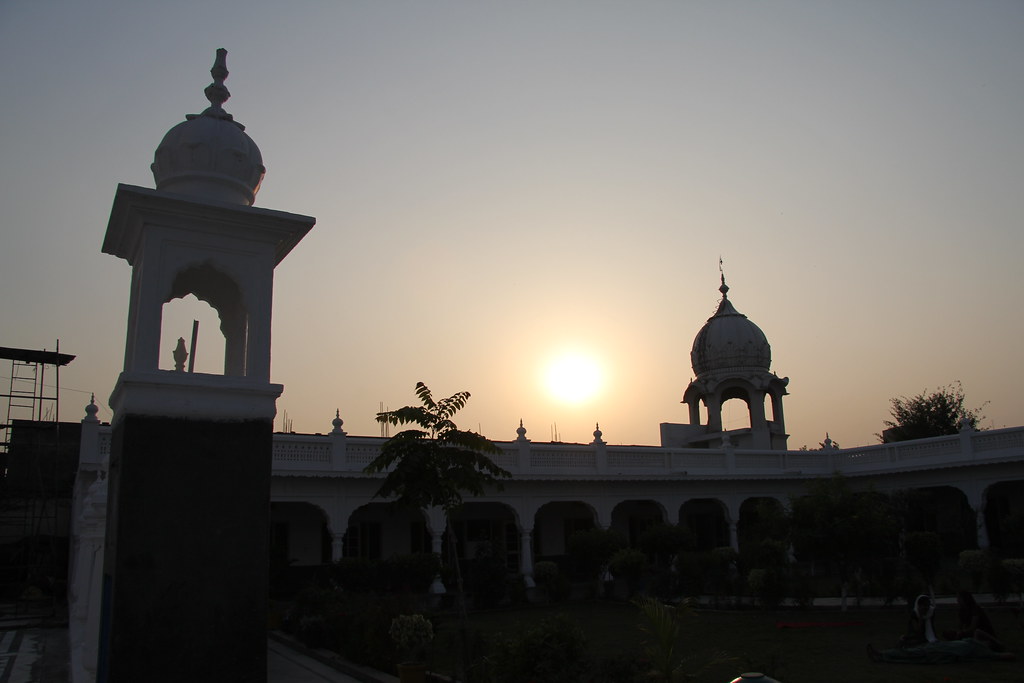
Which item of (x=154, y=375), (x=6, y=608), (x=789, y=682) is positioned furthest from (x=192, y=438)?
(x=6, y=608)

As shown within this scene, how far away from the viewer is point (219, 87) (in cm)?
786

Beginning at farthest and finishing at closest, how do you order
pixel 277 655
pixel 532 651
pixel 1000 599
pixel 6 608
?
pixel 6 608 → pixel 1000 599 → pixel 277 655 → pixel 532 651

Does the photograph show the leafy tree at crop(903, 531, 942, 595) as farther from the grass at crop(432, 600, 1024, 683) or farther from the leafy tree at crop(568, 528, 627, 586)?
the leafy tree at crop(568, 528, 627, 586)

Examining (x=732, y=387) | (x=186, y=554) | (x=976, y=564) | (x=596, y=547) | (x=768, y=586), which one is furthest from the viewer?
(x=732, y=387)

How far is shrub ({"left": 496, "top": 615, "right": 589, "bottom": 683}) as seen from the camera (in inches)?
323

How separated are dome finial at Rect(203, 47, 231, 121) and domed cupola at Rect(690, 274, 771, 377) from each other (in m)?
31.0

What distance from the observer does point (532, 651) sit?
8344 mm

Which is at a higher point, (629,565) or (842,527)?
(842,527)

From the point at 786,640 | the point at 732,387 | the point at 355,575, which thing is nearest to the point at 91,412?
the point at 355,575

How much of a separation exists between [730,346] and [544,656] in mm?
29815

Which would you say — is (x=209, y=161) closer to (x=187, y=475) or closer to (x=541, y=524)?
(x=187, y=475)

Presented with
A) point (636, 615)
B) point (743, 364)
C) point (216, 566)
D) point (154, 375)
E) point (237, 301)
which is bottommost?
point (636, 615)

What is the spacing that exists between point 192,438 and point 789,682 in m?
8.23

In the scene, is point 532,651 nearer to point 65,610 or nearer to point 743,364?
point 65,610
